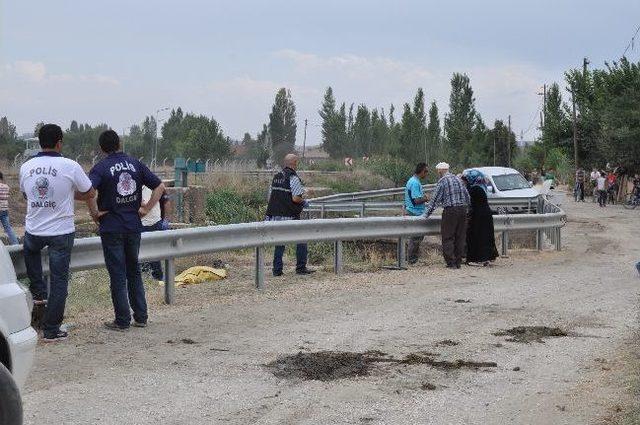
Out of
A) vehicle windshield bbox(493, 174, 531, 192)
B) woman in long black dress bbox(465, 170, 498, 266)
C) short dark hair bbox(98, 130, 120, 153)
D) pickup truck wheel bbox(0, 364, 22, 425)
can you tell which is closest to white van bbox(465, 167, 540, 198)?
vehicle windshield bbox(493, 174, 531, 192)

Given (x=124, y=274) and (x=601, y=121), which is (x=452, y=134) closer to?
(x=601, y=121)

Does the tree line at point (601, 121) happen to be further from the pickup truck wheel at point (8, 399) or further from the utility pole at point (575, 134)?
the pickup truck wheel at point (8, 399)

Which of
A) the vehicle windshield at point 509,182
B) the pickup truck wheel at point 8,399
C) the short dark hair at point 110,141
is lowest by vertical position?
the pickup truck wheel at point 8,399

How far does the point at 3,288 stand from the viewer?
4.98 m

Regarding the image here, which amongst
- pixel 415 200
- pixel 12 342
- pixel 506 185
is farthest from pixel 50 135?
pixel 506 185

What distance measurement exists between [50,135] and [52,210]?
0.64m

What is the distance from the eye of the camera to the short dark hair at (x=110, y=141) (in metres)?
9.24

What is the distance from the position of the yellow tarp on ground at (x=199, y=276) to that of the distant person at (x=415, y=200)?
3.72 metres

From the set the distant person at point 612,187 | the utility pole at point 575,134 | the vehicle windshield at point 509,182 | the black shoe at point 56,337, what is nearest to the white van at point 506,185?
the vehicle windshield at point 509,182

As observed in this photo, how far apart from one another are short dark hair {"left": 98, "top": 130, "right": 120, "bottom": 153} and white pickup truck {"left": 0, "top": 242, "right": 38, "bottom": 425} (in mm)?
4156

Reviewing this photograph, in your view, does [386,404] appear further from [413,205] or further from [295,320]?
[413,205]

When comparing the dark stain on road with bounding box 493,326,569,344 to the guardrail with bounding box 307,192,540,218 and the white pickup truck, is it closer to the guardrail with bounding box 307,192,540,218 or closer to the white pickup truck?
the white pickup truck

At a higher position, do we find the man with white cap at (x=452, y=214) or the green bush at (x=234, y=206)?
the man with white cap at (x=452, y=214)

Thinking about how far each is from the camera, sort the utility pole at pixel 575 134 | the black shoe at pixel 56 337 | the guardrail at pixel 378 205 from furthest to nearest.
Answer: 1. the utility pole at pixel 575 134
2. the guardrail at pixel 378 205
3. the black shoe at pixel 56 337
